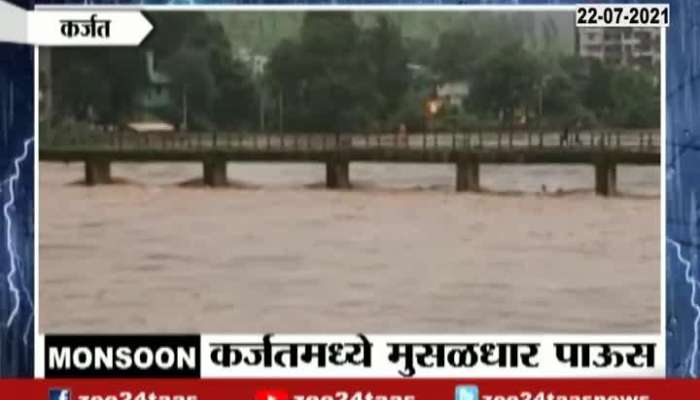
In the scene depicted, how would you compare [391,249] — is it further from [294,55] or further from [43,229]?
[43,229]

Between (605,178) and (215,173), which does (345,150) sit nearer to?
(215,173)

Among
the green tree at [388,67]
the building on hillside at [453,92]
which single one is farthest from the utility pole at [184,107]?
the building on hillside at [453,92]

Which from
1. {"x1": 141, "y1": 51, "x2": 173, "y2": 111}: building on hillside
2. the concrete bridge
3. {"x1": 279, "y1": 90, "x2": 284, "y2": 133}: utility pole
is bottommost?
the concrete bridge

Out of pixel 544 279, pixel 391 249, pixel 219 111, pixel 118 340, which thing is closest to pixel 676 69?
pixel 544 279

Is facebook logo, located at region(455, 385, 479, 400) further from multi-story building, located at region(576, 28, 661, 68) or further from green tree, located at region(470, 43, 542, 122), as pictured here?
multi-story building, located at region(576, 28, 661, 68)

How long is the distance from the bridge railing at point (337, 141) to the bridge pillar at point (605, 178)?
0.06 metres

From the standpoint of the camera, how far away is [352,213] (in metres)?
4.10

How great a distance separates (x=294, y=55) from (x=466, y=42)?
19.8 inches

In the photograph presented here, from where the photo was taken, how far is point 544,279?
4066 mm

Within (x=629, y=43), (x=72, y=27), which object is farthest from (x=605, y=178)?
(x=72, y=27)

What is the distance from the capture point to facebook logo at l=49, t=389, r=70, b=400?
13.4ft

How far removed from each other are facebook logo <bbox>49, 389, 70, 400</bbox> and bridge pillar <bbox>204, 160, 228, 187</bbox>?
0.74 meters

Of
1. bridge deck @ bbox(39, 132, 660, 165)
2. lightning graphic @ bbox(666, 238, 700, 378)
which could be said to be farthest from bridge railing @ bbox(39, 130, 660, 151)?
lightning graphic @ bbox(666, 238, 700, 378)

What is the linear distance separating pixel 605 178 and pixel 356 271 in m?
0.79
